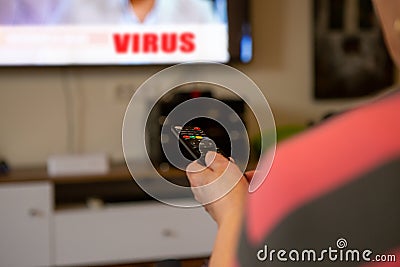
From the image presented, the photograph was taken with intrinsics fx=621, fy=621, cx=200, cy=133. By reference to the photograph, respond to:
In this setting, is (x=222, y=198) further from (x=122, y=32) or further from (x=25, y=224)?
(x=122, y=32)

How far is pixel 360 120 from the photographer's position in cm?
52

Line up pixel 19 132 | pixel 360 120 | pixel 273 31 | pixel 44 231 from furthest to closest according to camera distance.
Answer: pixel 273 31 < pixel 19 132 < pixel 44 231 < pixel 360 120

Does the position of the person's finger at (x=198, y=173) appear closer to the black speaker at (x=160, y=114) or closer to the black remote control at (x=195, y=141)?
the black remote control at (x=195, y=141)

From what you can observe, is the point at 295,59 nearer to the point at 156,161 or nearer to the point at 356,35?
the point at 356,35

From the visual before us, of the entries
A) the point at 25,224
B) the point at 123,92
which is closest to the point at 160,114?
the point at 123,92

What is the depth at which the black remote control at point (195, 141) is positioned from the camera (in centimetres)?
77

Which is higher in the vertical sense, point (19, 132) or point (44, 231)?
point (19, 132)

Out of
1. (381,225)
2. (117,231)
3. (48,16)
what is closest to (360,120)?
(381,225)

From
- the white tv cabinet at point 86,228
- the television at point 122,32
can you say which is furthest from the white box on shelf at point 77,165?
the television at point 122,32

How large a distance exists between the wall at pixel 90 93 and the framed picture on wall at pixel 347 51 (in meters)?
0.09

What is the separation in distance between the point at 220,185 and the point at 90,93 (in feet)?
8.01

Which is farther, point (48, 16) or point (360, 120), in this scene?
point (48, 16)

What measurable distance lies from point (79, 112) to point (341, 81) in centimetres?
140

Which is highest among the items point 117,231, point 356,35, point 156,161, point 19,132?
point 356,35
